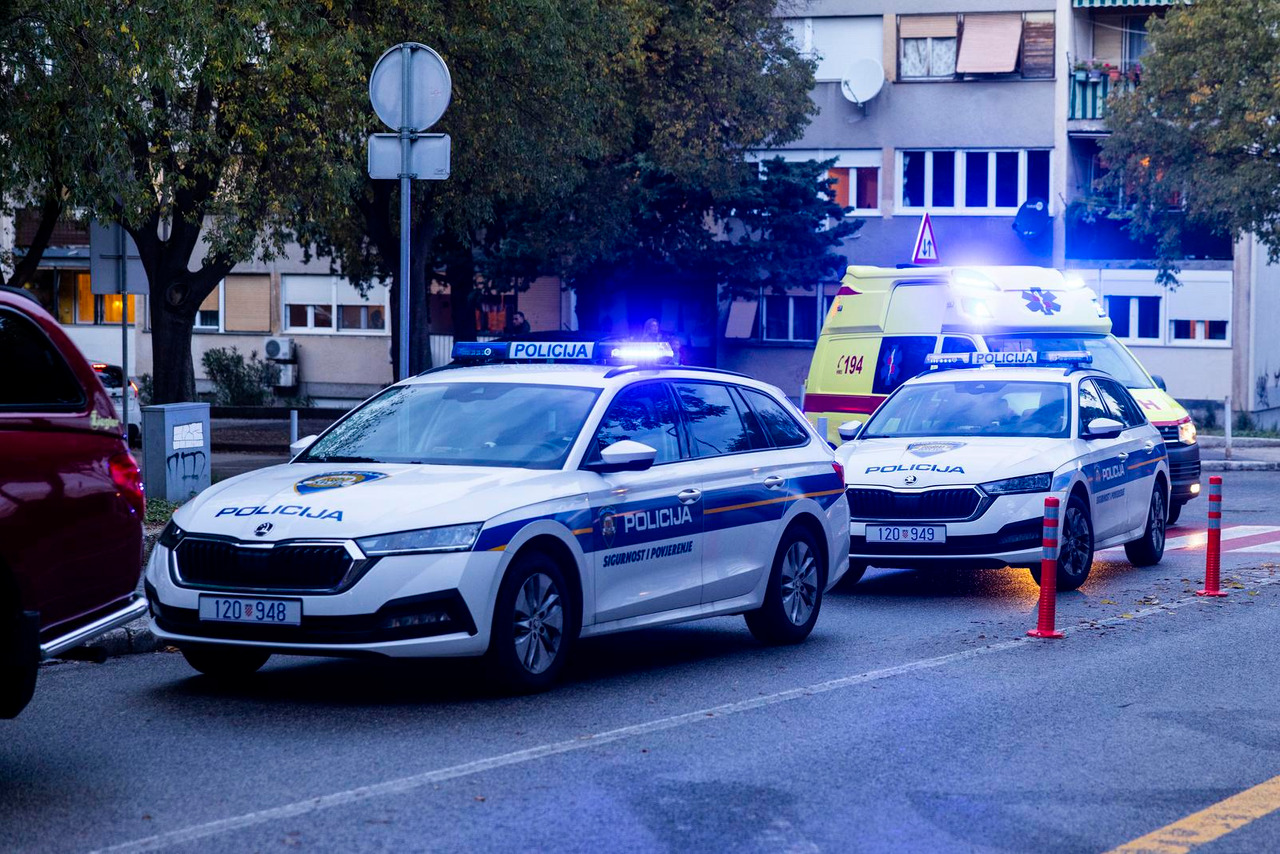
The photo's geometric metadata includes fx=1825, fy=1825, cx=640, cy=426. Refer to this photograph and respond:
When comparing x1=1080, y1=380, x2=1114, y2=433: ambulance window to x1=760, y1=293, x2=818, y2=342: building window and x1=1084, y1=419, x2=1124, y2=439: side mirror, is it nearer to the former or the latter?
x1=1084, y1=419, x2=1124, y2=439: side mirror

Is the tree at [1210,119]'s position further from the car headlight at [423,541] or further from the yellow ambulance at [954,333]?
the car headlight at [423,541]

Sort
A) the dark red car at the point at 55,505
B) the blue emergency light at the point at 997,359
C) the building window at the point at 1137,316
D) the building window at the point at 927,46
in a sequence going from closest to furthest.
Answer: the dark red car at the point at 55,505 < the blue emergency light at the point at 997,359 < the building window at the point at 1137,316 < the building window at the point at 927,46

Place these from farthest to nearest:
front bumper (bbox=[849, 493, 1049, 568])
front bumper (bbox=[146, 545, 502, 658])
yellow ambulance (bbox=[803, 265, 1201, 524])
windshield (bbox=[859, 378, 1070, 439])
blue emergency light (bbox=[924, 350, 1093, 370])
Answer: yellow ambulance (bbox=[803, 265, 1201, 524]), blue emergency light (bbox=[924, 350, 1093, 370]), windshield (bbox=[859, 378, 1070, 439]), front bumper (bbox=[849, 493, 1049, 568]), front bumper (bbox=[146, 545, 502, 658])

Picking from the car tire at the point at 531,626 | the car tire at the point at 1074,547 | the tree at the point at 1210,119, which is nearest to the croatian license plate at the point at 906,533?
the car tire at the point at 1074,547

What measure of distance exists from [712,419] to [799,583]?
1.18 meters

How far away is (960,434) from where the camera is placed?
1394cm

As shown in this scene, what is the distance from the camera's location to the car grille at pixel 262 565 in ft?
26.0

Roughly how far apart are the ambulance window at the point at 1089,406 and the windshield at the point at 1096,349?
3.78 metres

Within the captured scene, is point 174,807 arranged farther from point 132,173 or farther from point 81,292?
point 81,292

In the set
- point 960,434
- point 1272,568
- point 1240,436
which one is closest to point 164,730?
point 960,434

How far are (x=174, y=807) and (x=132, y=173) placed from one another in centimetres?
1275

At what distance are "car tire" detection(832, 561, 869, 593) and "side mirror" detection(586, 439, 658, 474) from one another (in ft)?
14.4

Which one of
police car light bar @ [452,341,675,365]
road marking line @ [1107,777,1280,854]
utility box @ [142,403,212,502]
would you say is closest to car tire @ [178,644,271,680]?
police car light bar @ [452,341,675,365]

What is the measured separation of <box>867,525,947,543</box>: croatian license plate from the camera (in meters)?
12.7
